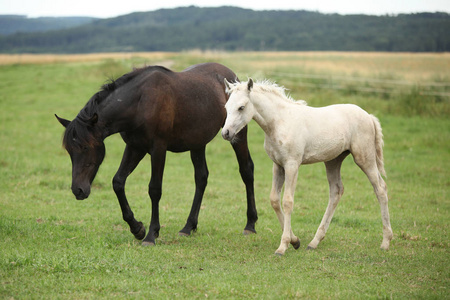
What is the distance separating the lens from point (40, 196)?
32.5 ft

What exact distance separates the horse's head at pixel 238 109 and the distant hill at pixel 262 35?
4041 centimetres

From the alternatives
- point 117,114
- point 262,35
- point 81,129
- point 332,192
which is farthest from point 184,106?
point 262,35

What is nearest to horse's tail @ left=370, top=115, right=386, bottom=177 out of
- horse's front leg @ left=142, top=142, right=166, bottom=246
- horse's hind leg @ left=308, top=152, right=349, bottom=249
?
horse's hind leg @ left=308, top=152, right=349, bottom=249

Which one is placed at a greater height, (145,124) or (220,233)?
(145,124)

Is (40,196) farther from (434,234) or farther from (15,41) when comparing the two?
(15,41)

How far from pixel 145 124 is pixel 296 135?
2.02 metres

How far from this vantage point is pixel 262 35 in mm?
94250

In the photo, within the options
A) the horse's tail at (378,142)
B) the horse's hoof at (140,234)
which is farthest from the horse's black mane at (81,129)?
the horse's tail at (378,142)

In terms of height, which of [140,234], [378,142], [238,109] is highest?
[238,109]

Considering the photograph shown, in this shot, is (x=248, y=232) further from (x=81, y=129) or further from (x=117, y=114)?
(x=81, y=129)

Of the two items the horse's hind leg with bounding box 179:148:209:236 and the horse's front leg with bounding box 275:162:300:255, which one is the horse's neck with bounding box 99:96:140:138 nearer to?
the horse's hind leg with bounding box 179:148:209:236

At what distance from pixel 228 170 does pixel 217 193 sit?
110 inches

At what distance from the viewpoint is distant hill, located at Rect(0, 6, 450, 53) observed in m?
53.0

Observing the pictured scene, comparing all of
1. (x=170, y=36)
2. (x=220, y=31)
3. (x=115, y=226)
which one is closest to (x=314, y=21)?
(x=220, y=31)
